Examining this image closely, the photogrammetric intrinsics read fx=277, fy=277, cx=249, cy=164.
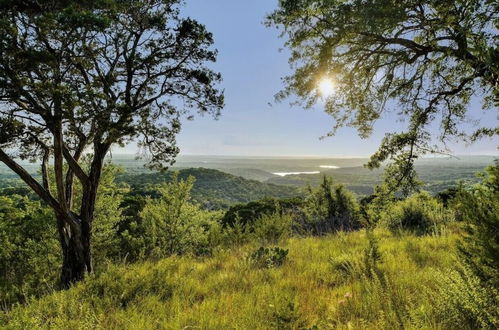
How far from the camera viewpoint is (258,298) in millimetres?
3568

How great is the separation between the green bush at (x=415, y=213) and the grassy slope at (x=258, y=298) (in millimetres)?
4310

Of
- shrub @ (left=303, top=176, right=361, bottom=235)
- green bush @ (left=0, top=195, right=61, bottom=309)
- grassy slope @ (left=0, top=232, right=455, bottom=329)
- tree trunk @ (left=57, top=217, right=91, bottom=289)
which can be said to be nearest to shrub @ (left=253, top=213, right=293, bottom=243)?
grassy slope @ (left=0, top=232, right=455, bottom=329)

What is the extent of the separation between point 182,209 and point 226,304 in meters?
12.0

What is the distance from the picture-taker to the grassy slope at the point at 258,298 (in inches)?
109

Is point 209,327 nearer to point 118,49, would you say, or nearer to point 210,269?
point 210,269

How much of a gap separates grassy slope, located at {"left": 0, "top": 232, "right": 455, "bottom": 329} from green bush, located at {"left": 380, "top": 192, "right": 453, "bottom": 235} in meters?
4.31

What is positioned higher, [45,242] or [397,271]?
[397,271]

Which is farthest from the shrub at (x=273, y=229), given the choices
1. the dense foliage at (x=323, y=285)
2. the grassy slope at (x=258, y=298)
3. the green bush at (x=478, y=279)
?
the green bush at (x=478, y=279)

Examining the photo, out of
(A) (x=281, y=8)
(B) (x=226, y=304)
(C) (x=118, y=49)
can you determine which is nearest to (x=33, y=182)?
(C) (x=118, y=49)

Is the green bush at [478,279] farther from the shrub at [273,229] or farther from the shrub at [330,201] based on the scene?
the shrub at [330,201]

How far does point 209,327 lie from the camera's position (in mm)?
2906

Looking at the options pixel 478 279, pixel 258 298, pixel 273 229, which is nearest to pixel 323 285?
pixel 258 298

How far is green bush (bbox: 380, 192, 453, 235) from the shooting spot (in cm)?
1003

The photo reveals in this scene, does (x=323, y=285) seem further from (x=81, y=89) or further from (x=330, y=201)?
(x=330, y=201)
